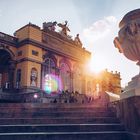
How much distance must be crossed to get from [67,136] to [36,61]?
70.9 ft

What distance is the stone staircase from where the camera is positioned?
5680 millimetres

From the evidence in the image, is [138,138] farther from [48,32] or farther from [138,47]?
[48,32]

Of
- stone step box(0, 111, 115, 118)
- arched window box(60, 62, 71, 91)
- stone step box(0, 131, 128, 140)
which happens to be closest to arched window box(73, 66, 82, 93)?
arched window box(60, 62, 71, 91)

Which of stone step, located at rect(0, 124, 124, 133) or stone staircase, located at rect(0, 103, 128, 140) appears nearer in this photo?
stone staircase, located at rect(0, 103, 128, 140)

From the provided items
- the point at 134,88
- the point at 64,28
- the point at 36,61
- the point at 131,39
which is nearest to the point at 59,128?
the point at 134,88

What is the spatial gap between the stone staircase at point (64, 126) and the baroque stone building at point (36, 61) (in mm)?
15726

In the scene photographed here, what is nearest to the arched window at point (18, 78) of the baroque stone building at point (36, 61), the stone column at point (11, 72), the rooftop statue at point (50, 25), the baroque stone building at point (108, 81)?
the baroque stone building at point (36, 61)

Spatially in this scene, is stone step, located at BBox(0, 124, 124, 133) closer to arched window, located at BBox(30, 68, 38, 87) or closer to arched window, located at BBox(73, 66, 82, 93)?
arched window, located at BBox(30, 68, 38, 87)

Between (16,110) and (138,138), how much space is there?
184 inches

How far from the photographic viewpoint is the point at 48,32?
30.1 m

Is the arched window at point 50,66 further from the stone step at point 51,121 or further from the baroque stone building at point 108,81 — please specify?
the stone step at point 51,121

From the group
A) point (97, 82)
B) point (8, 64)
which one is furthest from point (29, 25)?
point (97, 82)

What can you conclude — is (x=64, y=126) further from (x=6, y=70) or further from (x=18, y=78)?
(x=6, y=70)

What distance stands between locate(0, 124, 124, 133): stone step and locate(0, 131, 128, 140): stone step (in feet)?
1.26
